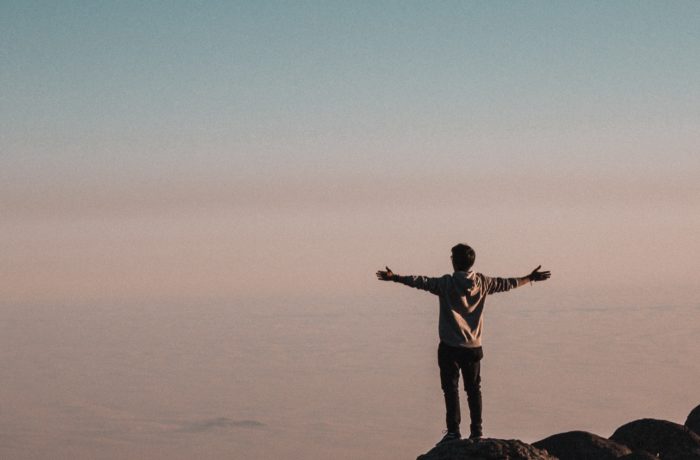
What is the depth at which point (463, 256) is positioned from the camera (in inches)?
534

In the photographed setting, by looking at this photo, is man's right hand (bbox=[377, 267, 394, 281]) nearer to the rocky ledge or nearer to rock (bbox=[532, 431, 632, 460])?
the rocky ledge

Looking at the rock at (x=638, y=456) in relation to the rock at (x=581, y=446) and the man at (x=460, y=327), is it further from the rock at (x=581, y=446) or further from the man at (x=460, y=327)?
the man at (x=460, y=327)

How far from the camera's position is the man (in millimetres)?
13492

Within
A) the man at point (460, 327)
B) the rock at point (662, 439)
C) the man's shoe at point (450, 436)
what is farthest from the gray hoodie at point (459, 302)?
the rock at point (662, 439)

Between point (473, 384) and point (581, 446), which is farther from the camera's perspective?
point (581, 446)

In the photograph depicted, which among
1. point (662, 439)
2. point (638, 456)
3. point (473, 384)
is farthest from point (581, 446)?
point (473, 384)

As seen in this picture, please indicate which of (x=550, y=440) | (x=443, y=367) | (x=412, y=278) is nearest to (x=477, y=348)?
(x=443, y=367)

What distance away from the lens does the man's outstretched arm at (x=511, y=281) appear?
13.8 meters

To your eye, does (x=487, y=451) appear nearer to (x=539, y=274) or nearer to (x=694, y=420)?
(x=539, y=274)

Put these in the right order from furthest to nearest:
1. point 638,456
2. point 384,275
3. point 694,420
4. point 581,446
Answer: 1. point 694,420
2. point 581,446
3. point 638,456
4. point 384,275

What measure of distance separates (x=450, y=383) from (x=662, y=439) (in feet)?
22.3

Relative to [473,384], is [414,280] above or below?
above

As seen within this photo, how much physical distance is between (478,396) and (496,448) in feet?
6.14

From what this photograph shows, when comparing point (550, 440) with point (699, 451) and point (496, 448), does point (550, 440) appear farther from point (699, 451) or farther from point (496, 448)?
point (496, 448)
